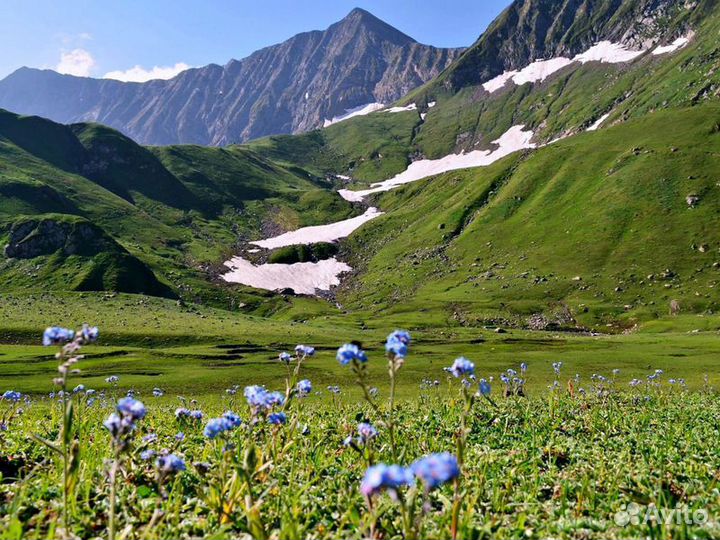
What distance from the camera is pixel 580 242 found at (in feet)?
472

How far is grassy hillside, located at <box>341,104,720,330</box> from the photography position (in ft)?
391

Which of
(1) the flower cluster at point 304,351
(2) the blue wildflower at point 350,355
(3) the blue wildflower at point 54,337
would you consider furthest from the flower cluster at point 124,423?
(1) the flower cluster at point 304,351

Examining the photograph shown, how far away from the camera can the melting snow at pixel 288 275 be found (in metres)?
178

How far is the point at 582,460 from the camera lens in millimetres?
9383

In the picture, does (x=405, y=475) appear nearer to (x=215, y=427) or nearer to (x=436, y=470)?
(x=436, y=470)

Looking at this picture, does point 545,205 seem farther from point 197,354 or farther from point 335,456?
point 335,456

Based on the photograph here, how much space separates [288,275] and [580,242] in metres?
107

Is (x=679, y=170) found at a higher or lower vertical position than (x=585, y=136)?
lower

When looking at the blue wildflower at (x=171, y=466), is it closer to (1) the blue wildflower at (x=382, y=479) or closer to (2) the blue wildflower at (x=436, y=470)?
(1) the blue wildflower at (x=382, y=479)

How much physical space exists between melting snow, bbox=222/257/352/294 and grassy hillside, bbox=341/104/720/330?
12.5 meters

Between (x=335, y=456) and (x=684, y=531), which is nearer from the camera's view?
(x=684, y=531)

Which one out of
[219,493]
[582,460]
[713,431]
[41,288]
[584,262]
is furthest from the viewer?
[584,262]

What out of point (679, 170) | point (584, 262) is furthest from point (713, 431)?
point (679, 170)

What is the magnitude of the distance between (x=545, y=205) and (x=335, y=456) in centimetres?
17491
